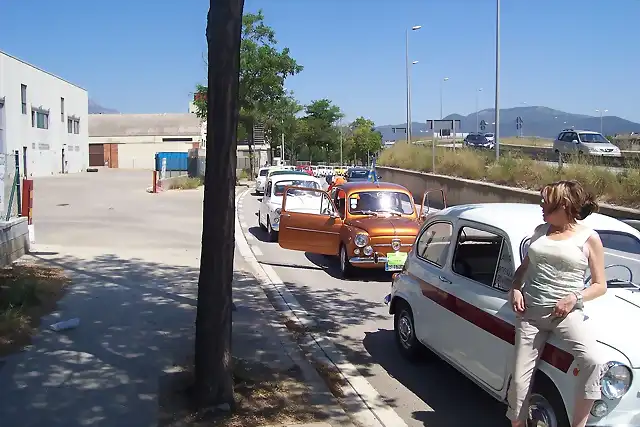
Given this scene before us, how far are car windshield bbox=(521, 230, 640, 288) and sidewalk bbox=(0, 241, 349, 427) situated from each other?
7.38 feet

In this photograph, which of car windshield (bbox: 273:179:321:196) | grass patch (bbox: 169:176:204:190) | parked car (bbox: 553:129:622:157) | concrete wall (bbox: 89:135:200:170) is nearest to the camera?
car windshield (bbox: 273:179:321:196)

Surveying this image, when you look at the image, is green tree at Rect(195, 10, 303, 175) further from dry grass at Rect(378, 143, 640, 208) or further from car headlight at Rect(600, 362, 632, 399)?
car headlight at Rect(600, 362, 632, 399)

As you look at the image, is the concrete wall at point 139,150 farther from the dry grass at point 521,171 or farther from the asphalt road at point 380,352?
the asphalt road at point 380,352

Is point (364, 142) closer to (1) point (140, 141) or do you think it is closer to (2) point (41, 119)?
(1) point (140, 141)

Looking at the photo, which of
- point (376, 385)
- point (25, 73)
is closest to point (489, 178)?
point (376, 385)

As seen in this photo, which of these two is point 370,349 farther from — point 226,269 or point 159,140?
point 159,140

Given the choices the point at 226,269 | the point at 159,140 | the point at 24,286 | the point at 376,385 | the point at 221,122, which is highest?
the point at 159,140

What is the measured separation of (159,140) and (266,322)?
74110 mm

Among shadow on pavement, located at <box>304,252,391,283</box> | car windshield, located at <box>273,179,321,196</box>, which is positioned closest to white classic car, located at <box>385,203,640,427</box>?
shadow on pavement, located at <box>304,252,391,283</box>

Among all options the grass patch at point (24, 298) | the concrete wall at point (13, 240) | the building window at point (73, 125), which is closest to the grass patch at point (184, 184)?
the concrete wall at point (13, 240)

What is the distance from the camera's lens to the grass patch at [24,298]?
6.50 m

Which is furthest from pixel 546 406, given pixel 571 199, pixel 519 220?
pixel 519 220

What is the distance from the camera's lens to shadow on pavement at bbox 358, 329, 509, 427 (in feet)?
16.3

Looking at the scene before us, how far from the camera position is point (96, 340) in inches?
258
